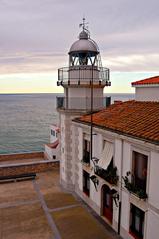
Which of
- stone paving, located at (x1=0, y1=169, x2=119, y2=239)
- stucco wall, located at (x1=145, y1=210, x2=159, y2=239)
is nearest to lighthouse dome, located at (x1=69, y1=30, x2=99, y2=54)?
stone paving, located at (x1=0, y1=169, x2=119, y2=239)

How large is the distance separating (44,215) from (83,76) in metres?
11.7

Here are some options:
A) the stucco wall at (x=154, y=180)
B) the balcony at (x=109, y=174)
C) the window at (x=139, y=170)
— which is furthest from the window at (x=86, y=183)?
the stucco wall at (x=154, y=180)

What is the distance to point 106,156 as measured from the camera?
575 inches

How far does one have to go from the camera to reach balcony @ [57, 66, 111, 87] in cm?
1966

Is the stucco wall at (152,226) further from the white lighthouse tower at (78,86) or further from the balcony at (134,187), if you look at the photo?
the white lighthouse tower at (78,86)

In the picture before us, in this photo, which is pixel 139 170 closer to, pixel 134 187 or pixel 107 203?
pixel 134 187

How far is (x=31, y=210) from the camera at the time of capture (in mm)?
17234

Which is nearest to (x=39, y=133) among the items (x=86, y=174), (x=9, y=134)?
(x=9, y=134)

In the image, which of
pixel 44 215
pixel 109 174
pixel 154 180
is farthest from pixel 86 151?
pixel 154 180

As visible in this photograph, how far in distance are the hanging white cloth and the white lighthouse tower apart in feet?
17.9

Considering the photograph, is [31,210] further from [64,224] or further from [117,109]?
[117,109]

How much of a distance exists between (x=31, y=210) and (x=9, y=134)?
194 ft

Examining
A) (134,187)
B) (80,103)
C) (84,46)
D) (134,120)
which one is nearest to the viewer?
(134,187)

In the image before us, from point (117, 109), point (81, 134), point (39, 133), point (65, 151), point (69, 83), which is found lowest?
point (39, 133)
